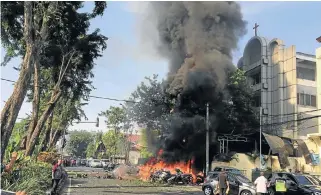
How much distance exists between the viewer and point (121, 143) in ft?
223

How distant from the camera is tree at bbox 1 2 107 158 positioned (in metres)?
11.9

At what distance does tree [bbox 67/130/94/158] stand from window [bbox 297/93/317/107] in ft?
269

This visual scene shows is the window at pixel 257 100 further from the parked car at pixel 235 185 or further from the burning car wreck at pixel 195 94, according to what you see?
the parked car at pixel 235 185

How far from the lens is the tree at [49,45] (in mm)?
11940

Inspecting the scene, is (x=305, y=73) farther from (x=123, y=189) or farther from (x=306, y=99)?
(x=123, y=189)

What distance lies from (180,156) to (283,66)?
15.1m

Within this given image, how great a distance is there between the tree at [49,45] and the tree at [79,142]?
277 feet

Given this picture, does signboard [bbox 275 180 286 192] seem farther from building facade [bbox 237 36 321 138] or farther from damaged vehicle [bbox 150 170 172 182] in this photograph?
building facade [bbox 237 36 321 138]

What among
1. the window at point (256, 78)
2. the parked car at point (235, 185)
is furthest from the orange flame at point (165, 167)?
the window at point (256, 78)

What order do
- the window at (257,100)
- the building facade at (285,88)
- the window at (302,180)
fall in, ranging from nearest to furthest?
1. the window at (302,180)
2. the building facade at (285,88)
3. the window at (257,100)

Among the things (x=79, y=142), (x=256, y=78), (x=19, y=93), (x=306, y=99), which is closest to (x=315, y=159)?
(x=306, y=99)

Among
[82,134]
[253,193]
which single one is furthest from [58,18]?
[82,134]

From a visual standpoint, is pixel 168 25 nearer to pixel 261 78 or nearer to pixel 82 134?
pixel 261 78

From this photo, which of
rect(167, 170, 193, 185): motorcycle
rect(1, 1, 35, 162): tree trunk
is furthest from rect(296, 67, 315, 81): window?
rect(1, 1, 35, 162): tree trunk
